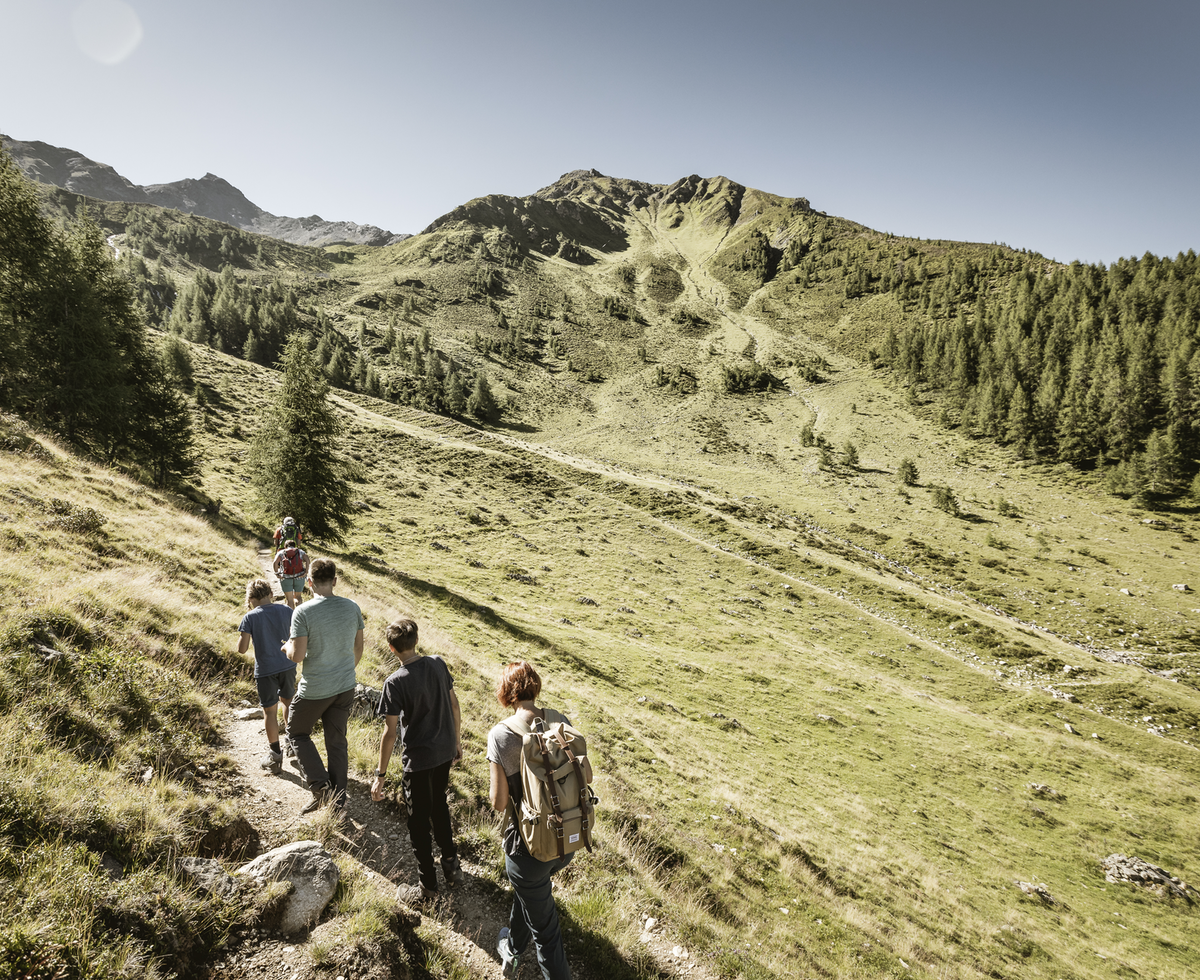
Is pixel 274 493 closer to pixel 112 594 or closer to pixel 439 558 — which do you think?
pixel 439 558

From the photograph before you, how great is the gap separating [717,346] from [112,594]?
157602 mm

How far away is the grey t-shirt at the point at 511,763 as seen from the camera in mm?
4656

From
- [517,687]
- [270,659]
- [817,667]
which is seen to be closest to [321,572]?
[270,659]

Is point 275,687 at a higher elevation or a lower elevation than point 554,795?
lower

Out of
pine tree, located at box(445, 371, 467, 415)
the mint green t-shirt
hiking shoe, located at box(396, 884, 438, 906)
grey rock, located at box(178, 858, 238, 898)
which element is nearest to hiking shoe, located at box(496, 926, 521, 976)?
hiking shoe, located at box(396, 884, 438, 906)

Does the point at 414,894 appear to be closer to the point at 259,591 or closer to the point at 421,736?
the point at 421,736

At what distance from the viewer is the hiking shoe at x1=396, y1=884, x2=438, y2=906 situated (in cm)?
580

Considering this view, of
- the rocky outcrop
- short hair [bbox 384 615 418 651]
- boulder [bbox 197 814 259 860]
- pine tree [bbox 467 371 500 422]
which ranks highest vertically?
pine tree [bbox 467 371 500 422]

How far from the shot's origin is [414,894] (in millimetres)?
5887

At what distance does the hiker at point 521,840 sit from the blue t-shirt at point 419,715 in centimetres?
121

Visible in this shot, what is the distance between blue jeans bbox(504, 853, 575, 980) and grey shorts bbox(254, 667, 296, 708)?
4.83m

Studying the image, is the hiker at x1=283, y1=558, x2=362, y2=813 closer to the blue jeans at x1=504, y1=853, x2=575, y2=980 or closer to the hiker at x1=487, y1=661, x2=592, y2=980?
the hiker at x1=487, y1=661, x2=592, y2=980

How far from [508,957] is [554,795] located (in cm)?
263

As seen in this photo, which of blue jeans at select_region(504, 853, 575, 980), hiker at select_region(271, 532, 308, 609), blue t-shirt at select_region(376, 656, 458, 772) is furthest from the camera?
hiker at select_region(271, 532, 308, 609)
